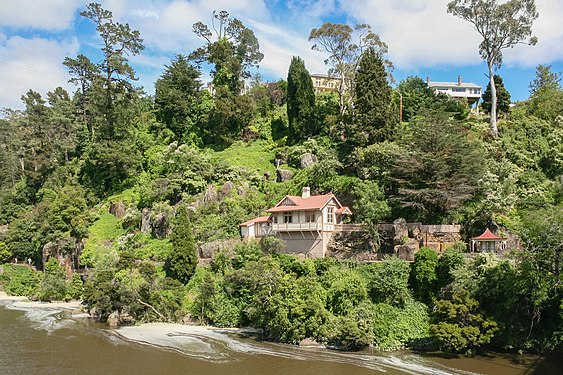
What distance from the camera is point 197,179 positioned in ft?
150

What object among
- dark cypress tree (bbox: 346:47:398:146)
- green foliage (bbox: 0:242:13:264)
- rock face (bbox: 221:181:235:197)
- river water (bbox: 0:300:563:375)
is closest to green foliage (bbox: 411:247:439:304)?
river water (bbox: 0:300:563:375)

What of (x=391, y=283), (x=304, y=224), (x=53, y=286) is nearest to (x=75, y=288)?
(x=53, y=286)

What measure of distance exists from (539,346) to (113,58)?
56.2 meters

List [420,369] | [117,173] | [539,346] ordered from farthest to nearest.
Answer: [117,173]
[539,346]
[420,369]

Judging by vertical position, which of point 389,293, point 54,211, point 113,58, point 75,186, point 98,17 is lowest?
point 389,293

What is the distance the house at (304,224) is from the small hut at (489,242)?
10250 mm

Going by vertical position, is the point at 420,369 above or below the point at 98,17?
below

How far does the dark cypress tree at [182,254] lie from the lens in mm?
34219

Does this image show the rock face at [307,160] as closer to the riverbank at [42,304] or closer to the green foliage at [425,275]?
the green foliage at [425,275]

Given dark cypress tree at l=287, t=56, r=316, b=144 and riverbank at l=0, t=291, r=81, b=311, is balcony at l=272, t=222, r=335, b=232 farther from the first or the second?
riverbank at l=0, t=291, r=81, b=311

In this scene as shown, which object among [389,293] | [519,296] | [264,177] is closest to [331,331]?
[389,293]

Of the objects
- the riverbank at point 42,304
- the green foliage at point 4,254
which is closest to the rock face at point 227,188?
the riverbank at point 42,304

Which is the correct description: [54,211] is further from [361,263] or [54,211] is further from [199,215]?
[361,263]

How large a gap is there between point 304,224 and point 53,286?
87.5 ft
